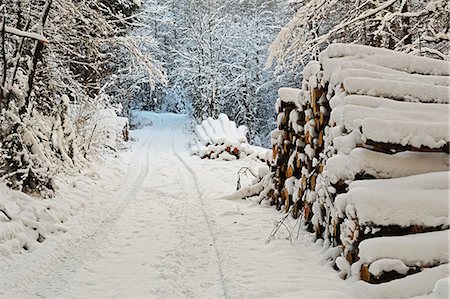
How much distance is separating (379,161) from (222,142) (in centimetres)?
1192

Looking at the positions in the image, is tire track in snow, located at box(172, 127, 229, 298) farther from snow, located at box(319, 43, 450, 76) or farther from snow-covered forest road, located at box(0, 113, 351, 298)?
snow, located at box(319, 43, 450, 76)

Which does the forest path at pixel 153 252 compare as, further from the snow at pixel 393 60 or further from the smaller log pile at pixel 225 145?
the smaller log pile at pixel 225 145

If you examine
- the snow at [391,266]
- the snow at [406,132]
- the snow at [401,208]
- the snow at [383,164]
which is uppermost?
the snow at [406,132]

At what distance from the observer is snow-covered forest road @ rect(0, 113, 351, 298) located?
4035 mm

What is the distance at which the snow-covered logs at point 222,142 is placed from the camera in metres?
15.5

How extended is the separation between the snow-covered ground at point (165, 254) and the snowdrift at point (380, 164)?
0.44 metres

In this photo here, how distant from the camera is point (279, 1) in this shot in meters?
26.9

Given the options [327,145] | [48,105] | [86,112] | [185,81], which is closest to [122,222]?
[327,145]

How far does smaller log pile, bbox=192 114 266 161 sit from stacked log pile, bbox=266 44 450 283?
904cm

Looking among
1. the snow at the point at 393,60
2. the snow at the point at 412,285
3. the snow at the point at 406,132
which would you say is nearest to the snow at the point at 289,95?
the snow at the point at 393,60

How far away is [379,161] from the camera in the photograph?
4.21m

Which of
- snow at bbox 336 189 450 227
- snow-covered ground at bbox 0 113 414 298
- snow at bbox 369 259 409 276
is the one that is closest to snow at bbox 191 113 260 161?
snow-covered ground at bbox 0 113 414 298

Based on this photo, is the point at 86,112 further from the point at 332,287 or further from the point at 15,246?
the point at 332,287

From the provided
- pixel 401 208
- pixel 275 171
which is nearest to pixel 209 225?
pixel 275 171
